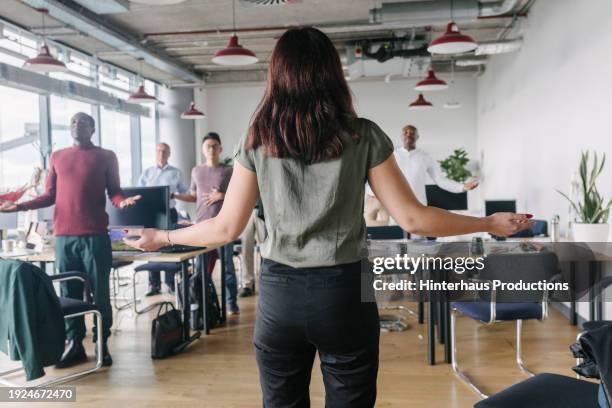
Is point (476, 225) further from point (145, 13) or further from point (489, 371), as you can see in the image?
point (145, 13)

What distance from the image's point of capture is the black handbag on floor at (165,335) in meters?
3.88

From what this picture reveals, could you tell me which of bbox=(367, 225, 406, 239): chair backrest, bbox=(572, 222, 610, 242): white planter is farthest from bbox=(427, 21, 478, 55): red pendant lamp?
bbox=(572, 222, 610, 242): white planter

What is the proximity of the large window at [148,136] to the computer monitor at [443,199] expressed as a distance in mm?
6930

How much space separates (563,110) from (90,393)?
487 centimetres

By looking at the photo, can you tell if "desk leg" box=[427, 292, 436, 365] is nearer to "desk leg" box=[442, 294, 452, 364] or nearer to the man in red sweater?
"desk leg" box=[442, 294, 452, 364]

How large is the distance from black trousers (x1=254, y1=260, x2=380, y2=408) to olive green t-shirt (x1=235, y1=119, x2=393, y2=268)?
5 cm

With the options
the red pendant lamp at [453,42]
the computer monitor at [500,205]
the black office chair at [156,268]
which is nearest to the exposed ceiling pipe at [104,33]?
the black office chair at [156,268]

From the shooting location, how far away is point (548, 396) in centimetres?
190

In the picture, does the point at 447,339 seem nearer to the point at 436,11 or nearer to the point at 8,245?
the point at 8,245

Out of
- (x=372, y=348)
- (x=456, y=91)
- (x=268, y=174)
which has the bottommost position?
(x=372, y=348)

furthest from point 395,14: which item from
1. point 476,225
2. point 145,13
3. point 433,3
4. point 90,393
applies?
point 476,225

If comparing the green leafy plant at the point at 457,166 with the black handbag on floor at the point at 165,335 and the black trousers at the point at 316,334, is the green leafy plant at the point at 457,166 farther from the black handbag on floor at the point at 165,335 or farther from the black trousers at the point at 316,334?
the black trousers at the point at 316,334

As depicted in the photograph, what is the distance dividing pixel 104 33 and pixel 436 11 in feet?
13.7

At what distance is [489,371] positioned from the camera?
3572 millimetres
